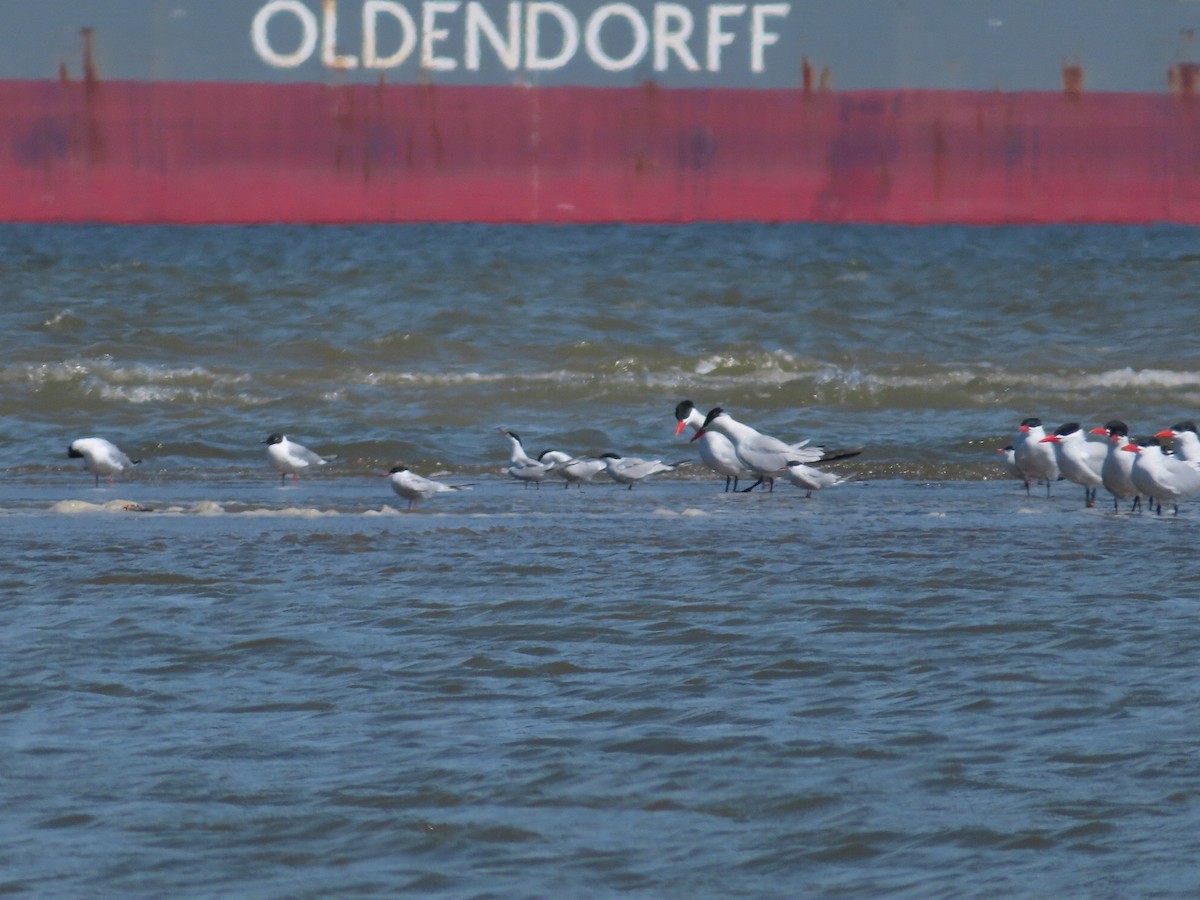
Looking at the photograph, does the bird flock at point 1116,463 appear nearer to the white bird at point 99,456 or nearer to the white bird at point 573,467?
the white bird at point 573,467

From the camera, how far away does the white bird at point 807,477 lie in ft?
24.1

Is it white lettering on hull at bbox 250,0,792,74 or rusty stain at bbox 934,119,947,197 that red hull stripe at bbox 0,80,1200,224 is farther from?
white lettering on hull at bbox 250,0,792,74

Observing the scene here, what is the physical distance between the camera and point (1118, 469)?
6656 millimetres

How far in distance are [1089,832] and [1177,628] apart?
1562mm

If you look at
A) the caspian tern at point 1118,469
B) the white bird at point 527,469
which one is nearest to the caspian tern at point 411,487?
the white bird at point 527,469

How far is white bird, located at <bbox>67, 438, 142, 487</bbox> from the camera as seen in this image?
7.58 m

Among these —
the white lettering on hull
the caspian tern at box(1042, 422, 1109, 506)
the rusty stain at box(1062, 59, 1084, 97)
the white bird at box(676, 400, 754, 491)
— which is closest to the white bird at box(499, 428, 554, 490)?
the white bird at box(676, 400, 754, 491)

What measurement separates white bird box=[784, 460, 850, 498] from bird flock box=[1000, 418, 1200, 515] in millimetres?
827

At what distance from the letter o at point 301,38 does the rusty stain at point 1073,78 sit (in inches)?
381

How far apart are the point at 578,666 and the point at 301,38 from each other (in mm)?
19471

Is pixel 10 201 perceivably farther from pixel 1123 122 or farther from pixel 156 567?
pixel 156 567

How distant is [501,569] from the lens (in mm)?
4965

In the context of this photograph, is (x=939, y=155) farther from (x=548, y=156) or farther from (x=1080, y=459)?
(x=1080, y=459)

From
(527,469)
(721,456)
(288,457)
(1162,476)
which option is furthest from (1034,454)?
(288,457)
